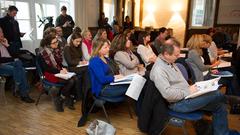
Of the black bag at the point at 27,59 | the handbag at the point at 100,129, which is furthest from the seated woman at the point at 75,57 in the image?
the black bag at the point at 27,59

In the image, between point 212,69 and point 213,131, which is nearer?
point 213,131

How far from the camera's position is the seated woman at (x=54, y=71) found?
134 inches

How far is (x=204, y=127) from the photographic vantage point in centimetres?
262

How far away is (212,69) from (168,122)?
5.30 feet

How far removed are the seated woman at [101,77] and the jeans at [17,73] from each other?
1.55 m

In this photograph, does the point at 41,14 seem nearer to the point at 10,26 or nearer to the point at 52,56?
the point at 10,26

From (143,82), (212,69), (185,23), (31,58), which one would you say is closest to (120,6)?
(185,23)

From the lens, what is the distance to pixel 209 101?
7.25 ft

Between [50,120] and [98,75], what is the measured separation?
103cm

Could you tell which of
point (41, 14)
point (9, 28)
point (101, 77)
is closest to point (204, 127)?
point (101, 77)

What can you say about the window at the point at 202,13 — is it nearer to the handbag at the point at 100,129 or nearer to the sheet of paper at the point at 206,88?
the sheet of paper at the point at 206,88

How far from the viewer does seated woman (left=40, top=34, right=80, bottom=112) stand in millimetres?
3398

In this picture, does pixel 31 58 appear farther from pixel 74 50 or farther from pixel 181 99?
pixel 181 99

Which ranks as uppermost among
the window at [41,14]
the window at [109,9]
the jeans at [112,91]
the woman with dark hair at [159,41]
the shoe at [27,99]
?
the window at [109,9]
